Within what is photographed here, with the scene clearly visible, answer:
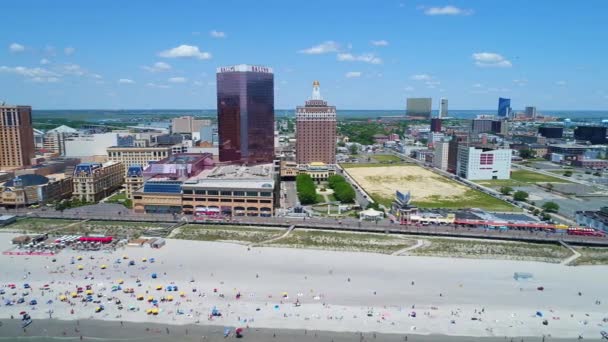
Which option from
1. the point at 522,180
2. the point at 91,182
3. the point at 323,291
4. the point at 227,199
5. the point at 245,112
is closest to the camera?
the point at 323,291

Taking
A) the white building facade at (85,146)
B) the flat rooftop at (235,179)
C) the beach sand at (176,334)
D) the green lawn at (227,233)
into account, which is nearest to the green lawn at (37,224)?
the green lawn at (227,233)

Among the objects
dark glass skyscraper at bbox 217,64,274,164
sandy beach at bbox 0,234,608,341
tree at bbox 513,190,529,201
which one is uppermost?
dark glass skyscraper at bbox 217,64,274,164

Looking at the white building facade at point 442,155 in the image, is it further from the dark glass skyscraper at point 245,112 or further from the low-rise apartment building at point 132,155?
the low-rise apartment building at point 132,155

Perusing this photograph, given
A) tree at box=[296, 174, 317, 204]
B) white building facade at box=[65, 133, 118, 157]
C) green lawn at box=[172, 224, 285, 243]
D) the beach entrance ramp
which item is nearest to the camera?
the beach entrance ramp

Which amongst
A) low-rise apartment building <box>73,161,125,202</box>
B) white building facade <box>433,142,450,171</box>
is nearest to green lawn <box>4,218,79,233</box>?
low-rise apartment building <box>73,161,125,202</box>

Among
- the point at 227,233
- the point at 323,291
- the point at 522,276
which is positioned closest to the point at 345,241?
the point at 323,291

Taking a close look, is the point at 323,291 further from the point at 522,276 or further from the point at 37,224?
the point at 37,224

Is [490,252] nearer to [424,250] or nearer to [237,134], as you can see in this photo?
[424,250]

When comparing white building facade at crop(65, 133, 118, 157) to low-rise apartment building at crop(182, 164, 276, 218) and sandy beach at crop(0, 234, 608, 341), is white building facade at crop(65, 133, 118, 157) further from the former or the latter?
sandy beach at crop(0, 234, 608, 341)
